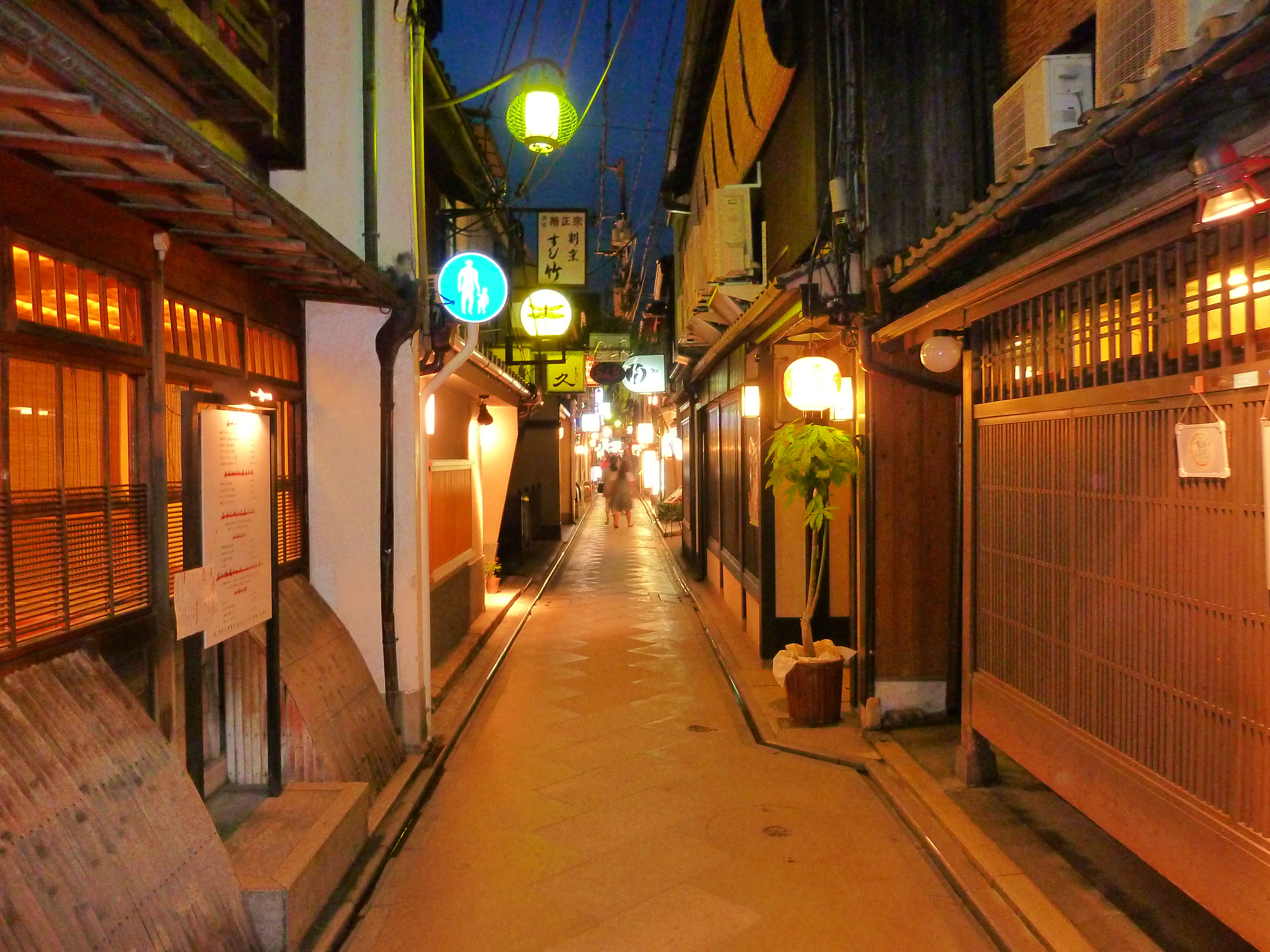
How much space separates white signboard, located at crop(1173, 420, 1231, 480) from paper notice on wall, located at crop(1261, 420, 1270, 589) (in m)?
0.25

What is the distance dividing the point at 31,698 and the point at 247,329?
12.2 feet

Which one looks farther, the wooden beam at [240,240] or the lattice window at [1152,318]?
the wooden beam at [240,240]

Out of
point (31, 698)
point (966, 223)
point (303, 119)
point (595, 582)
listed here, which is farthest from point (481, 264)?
point (595, 582)

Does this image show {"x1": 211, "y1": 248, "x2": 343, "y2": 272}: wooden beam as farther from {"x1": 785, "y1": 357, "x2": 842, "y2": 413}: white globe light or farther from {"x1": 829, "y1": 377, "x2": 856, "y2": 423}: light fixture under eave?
{"x1": 829, "y1": 377, "x2": 856, "y2": 423}: light fixture under eave

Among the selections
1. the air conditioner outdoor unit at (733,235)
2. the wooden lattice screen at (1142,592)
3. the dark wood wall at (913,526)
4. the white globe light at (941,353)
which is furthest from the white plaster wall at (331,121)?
the wooden lattice screen at (1142,592)

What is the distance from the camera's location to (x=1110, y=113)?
4.27 m

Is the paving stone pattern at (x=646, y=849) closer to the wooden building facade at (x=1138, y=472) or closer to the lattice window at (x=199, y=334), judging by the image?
the wooden building facade at (x=1138, y=472)

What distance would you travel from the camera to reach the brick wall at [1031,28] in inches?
287

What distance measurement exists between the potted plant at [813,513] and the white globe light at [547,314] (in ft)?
24.4

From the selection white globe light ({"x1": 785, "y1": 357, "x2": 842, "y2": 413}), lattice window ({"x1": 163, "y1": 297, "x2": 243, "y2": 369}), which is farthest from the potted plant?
lattice window ({"x1": 163, "y1": 297, "x2": 243, "y2": 369})

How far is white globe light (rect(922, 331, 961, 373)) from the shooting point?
7227 millimetres

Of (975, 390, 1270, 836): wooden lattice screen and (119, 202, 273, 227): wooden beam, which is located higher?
(119, 202, 273, 227): wooden beam

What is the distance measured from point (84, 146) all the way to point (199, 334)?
8.48ft

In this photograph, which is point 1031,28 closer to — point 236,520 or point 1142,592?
point 1142,592
